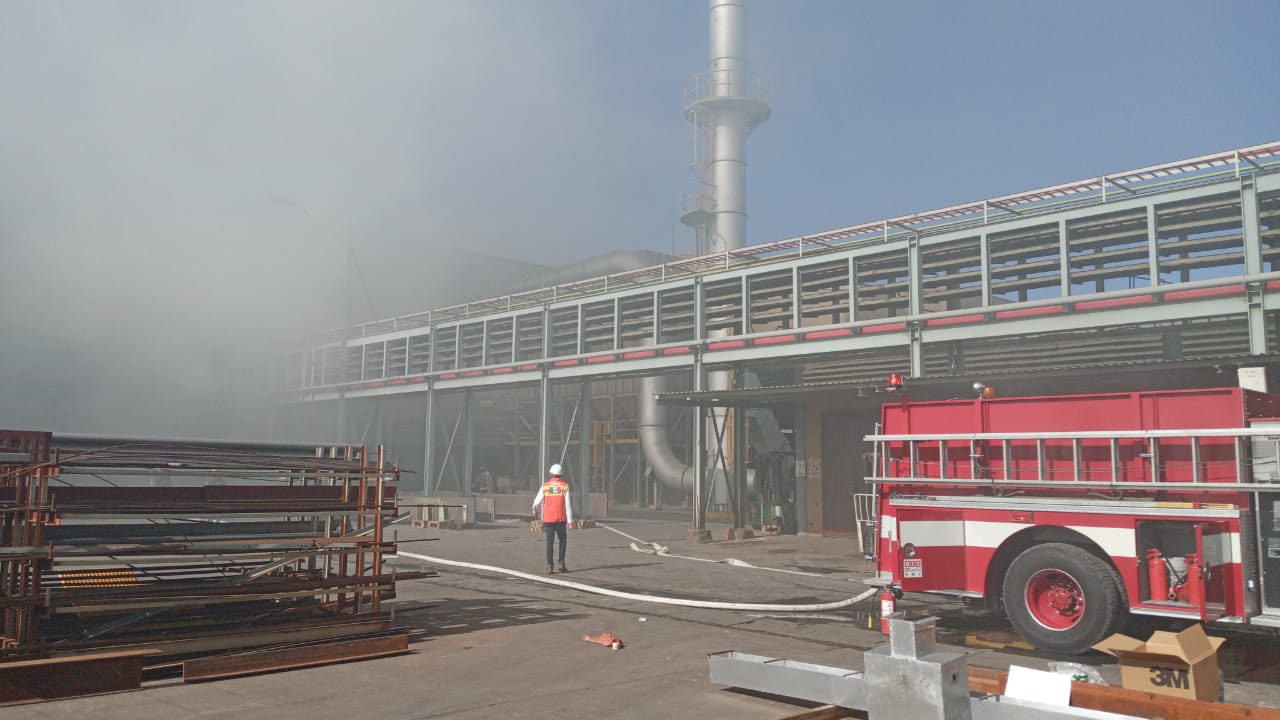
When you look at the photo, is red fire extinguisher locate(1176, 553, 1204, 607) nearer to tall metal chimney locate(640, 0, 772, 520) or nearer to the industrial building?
the industrial building

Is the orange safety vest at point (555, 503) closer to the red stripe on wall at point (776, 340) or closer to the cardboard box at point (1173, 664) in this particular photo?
the red stripe on wall at point (776, 340)

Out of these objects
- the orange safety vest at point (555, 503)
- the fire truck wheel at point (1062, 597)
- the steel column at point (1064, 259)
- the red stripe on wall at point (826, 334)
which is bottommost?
the fire truck wheel at point (1062, 597)

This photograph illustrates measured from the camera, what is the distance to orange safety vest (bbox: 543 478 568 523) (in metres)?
13.4

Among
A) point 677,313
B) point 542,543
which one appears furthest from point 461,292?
point 542,543

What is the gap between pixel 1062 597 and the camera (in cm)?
792

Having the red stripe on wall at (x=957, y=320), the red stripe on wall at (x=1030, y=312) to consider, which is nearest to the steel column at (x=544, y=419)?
the red stripe on wall at (x=957, y=320)

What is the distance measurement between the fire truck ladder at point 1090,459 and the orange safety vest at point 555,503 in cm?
546

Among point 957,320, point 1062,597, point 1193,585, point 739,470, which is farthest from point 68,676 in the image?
point 739,470

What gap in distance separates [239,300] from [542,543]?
1938 centimetres

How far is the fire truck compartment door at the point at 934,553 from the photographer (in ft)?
28.1

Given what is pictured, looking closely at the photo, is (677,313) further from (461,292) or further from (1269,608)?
(461,292)

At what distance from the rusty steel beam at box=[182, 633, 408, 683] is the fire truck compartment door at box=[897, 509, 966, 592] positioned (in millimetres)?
4554

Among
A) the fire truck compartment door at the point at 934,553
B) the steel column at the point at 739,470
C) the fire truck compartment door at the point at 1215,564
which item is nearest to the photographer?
the fire truck compartment door at the point at 1215,564

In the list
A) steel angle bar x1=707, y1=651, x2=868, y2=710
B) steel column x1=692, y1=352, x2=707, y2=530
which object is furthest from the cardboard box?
steel column x1=692, y1=352, x2=707, y2=530
